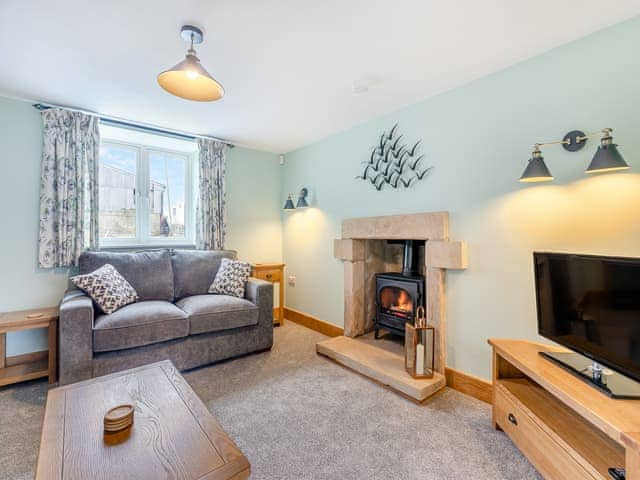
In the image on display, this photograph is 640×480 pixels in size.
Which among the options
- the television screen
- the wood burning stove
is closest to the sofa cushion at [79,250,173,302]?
the wood burning stove

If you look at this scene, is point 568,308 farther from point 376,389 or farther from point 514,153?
point 376,389

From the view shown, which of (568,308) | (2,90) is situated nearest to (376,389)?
(568,308)

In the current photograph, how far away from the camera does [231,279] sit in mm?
3213

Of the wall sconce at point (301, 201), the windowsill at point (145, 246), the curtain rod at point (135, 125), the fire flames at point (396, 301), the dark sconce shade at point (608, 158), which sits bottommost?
the fire flames at point (396, 301)

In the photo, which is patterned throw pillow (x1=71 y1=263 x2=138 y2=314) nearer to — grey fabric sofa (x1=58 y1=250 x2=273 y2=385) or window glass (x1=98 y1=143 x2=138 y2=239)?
grey fabric sofa (x1=58 y1=250 x2=273 y2=385)

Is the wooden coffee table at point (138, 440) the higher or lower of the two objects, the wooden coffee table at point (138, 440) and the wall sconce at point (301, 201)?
the lower

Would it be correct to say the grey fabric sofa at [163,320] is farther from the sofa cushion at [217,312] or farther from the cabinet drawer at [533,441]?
the cabinet drawer at [533,441]

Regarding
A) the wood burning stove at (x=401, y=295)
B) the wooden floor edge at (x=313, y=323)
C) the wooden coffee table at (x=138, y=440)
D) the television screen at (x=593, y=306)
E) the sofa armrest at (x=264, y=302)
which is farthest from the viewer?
the wooden floor edge at (x=313, y=323)

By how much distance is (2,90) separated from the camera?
2.55 m

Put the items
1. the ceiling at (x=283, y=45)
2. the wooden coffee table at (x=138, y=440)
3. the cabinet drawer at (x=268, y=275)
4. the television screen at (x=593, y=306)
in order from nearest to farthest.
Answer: the wooden coffee table at (x=138, y=440), the television screen at (x=593, y=306), the ceiling at (x=283, y=45), the cabinet drawer at (x=268, y=275)

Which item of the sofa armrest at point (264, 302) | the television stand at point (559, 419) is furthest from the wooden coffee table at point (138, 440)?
the sofa armrest at point (264, 302)

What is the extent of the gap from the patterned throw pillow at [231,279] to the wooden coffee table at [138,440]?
1635mm

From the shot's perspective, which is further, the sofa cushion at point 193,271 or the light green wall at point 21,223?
the sofa cushion at point 193,271

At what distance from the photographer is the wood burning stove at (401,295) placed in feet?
9.03
